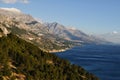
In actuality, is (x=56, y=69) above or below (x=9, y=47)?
below

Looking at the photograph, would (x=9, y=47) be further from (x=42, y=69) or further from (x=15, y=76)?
(x=15, y=76)

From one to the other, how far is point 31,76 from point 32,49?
43.5m

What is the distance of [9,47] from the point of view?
130 m

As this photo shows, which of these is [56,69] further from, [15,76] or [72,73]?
[15,76]

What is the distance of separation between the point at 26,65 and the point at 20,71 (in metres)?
9.57

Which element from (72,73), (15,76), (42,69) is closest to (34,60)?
(42,69)

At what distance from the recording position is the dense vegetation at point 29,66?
4168 inches

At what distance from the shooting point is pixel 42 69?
12256cm

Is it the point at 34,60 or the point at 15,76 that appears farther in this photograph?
the point at 34,60

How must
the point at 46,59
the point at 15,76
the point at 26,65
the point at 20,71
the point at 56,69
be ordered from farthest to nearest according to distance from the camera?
the point at 46,59
the point at 56,69
the point at 26,65
the point at 20,71
the point at 15,76

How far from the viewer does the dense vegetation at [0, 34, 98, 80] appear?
10588 centimetres

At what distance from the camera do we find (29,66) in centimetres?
11800

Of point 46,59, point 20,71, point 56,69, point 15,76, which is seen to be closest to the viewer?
point 15,76

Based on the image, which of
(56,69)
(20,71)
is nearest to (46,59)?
(56,69)
